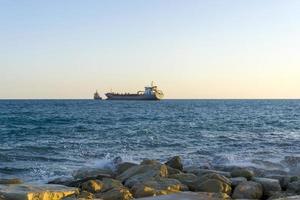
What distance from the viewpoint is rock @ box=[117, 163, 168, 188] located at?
12.5 meters

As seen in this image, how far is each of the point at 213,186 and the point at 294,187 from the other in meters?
2.18

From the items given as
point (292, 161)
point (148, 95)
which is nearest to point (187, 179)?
point (292, 161)

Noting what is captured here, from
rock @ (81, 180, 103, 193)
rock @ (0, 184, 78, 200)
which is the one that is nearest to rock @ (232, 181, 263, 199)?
rock @ (81, 180, 103, 193)

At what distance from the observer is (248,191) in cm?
1178

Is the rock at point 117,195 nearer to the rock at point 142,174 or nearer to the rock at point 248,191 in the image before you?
the rock at point 142,174

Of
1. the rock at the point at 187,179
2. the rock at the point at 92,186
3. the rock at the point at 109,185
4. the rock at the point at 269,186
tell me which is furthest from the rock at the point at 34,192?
the rock at the point at 269,186

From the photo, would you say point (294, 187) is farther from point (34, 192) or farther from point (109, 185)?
point (34, 192)

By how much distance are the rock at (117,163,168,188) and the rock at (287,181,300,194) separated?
3006mm

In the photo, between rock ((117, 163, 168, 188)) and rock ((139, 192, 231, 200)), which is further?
rock ((117, 163, 168, 188))

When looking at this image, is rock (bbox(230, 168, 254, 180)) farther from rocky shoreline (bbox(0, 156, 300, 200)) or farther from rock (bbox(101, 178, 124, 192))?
rock (bbox(101, 178, 124, 192))

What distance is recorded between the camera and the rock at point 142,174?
12516 millimetres

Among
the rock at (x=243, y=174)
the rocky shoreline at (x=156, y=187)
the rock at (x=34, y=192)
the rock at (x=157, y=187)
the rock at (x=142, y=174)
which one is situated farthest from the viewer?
the rock at (x=243, y=174)

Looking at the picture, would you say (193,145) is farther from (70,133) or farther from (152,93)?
(152,93)

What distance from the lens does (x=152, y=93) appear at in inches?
5359
